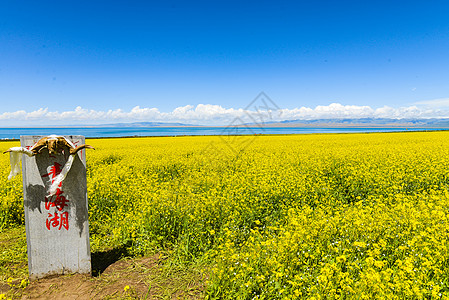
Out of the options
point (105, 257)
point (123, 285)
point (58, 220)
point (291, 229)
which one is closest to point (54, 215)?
point (58, 220)

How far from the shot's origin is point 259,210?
18.0 feet

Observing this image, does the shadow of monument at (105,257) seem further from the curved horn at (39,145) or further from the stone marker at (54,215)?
the curved horn at (39,145)

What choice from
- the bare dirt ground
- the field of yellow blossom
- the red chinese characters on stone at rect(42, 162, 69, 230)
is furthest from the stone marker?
the field of yellow blossom

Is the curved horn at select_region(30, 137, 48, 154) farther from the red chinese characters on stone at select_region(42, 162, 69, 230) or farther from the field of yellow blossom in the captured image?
the field of yellow blossom

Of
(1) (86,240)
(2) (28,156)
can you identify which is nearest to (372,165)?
(1) (86,240)

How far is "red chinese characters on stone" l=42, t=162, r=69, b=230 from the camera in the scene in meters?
3.73

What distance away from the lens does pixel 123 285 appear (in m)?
3.64

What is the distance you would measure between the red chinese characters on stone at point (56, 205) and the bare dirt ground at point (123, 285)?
2.88 feet

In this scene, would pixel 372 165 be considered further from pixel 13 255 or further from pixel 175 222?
pixel 13 255

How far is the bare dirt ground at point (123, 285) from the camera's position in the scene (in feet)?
11.2

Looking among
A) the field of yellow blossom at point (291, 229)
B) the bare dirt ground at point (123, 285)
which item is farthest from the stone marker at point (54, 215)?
the field of yellow blossom at point (291, 229)

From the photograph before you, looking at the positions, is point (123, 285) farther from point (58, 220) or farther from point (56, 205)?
point (56, 205)

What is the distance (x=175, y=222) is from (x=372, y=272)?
3.66m

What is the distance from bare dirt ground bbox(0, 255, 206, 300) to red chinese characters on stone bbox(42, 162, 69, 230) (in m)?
0.88
